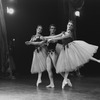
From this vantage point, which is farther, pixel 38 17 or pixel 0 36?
pixel 38 17

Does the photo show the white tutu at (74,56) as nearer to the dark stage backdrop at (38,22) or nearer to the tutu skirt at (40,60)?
the tutu skirt at (40,60)

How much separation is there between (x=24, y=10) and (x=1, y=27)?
2646mm

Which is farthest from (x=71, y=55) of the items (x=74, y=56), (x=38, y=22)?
(x=38, y=22)

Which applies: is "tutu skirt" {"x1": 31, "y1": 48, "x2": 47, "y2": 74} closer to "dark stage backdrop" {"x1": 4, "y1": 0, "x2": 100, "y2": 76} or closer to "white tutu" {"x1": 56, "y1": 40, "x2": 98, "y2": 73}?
"white tutu" {"x1": 56, "y1": 40, "x2": 98, "y2": 73}

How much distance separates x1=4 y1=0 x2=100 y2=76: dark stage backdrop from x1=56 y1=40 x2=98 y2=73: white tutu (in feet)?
12.3

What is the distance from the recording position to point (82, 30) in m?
9.48

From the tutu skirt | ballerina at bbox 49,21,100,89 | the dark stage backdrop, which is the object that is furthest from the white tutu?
the dark stage backdrop

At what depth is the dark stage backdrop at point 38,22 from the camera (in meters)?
8.77

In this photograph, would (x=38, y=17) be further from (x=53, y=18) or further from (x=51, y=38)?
(x=51, y=38)

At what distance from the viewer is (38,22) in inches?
→ 352

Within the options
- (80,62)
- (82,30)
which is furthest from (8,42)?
(82,30)

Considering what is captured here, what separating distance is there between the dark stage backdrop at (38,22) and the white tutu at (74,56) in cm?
375

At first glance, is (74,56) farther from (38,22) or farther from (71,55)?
(38,22)

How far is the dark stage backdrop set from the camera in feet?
28.8
